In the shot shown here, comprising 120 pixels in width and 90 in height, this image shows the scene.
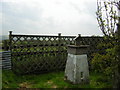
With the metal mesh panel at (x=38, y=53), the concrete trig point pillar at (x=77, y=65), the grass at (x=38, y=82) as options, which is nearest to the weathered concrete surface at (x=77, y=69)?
the concrete trig point pillar at (x=77, y=65)

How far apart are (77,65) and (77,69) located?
7.4 inches

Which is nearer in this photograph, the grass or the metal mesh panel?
the grass

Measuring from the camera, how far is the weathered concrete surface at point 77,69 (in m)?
6.22

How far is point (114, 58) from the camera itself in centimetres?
544

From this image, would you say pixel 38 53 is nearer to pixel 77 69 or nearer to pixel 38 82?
pixel 38 82

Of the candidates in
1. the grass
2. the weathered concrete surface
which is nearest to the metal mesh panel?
the grass

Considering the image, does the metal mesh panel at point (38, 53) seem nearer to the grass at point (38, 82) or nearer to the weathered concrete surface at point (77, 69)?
Answer: the grass at point (38, 82)

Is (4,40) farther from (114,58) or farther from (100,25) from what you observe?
(114,58)

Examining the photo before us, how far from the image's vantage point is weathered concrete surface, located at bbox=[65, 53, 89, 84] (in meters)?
6.22

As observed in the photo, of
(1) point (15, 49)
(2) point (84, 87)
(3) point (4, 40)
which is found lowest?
(2) point (84, 87)

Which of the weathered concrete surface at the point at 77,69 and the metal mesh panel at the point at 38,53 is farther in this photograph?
the metal mesh panel at the point at 38,53

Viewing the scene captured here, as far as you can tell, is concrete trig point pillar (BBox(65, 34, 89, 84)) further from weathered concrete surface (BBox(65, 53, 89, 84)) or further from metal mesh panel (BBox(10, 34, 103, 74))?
metal mesh panel (BBox(10, 34, 103, 74))

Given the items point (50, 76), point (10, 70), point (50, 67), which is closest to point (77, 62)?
point (50, 76)

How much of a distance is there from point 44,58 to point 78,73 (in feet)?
9.23
